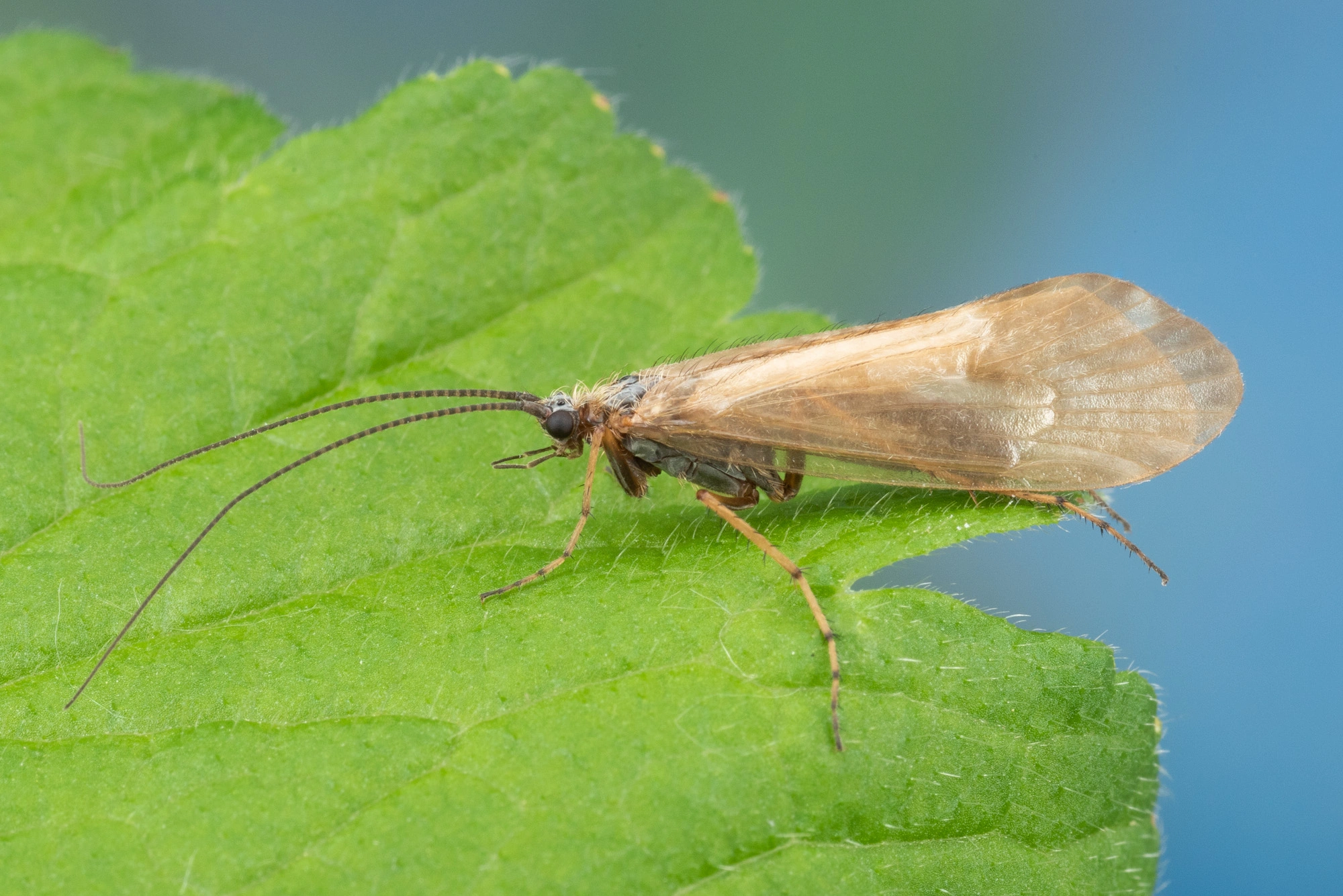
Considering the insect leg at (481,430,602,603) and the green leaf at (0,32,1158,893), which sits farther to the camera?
the insect leg at (481,430,602,603)

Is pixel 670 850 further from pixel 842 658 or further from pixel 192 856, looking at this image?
pixel 192 856

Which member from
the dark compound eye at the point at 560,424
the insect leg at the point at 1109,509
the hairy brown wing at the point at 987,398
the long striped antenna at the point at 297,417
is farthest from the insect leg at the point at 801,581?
the insect leg at the point at 1109,509

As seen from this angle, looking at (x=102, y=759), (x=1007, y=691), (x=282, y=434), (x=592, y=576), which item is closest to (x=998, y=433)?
(x=1007, y=691)

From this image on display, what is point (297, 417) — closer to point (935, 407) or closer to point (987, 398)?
point (935, 407)

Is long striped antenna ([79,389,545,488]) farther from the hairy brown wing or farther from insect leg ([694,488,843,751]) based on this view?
insect leg ([694,488,843,751])

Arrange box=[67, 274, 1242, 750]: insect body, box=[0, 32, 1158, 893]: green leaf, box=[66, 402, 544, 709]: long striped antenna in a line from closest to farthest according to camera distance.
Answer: box=[0, 32, 1158, 893]: green leaf → box=[66, 402, 544, 709]: long striped antenna → box=[67, 274, 1242, 750]: insect body

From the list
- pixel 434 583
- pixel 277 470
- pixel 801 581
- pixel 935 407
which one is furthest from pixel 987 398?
pixel 277 470

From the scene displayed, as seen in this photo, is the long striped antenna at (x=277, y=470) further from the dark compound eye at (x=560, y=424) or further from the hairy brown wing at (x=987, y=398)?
the hairy brown wing at (x=987, y=398)

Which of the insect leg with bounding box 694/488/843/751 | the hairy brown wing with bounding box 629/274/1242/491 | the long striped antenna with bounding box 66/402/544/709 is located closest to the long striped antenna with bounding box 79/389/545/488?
the long striped antenna with bounding box 66/402/544/709
